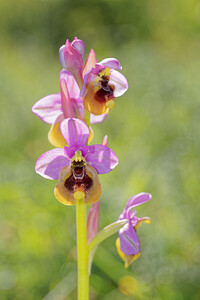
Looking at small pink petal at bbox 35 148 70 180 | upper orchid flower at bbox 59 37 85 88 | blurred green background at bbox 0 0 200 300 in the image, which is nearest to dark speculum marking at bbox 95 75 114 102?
upper orchid flower at bbox 59 37 85 88

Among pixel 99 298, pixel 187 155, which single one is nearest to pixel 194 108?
pixel 187 155

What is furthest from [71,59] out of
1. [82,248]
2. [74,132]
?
[82,248]

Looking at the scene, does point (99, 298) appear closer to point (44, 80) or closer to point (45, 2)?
point (44, 80)

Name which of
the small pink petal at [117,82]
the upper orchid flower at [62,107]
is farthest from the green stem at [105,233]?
the small pink petal at [117,82]

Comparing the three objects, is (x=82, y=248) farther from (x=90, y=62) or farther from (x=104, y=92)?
(x=90, y=62)

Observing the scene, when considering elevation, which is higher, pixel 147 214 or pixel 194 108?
pixel 194 108

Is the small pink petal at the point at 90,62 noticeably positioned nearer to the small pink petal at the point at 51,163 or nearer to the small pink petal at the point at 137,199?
the small pink petal at the point at 51,163

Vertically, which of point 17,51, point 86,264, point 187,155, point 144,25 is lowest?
point 86,264
